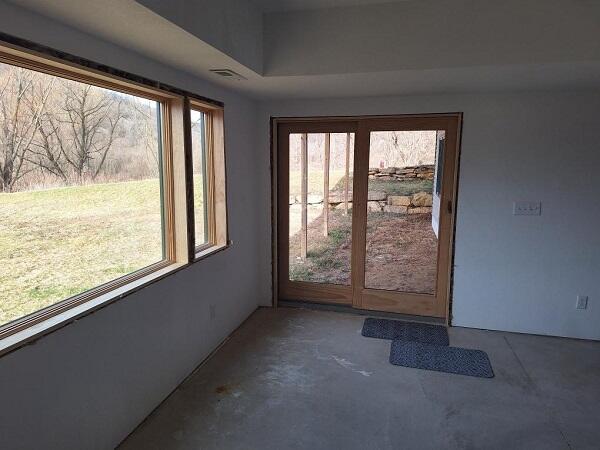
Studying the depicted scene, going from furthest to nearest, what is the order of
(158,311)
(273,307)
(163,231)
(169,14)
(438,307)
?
(273,307)
(438,307)
(163,231)
(158,311)
(169,14)

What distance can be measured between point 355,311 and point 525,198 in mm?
1885

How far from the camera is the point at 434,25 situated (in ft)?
8.21

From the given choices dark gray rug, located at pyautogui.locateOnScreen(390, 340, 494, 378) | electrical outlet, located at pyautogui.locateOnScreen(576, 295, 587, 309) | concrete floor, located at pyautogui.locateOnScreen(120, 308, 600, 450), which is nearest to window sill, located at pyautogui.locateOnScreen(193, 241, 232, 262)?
concrete floor, located at pyautogui.locateOnScreen(120, 308, 600, 450)

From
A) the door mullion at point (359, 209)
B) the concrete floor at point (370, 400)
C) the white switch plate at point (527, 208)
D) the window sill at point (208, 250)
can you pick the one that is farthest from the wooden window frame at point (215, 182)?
the white switch plate at point (527, 208)

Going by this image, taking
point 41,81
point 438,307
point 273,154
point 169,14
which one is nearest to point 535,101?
point 438,307

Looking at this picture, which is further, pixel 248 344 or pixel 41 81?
pixel 248 344

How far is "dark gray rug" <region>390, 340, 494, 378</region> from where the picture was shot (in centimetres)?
295

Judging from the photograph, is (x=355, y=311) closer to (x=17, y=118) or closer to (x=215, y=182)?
(x=215, y=182)

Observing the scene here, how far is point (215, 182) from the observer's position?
3.27 metres

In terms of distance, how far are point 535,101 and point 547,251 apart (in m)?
1.28

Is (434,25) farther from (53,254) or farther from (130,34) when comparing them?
(53,254)

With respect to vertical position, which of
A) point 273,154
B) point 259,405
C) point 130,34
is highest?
point 130,34

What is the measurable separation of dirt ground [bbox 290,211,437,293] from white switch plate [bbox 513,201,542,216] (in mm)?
736

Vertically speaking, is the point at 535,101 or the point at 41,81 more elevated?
the point at 535,101
